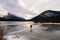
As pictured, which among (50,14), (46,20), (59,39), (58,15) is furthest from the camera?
(46,20)

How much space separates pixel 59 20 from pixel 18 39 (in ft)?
89.4

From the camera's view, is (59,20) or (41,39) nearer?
(41,39)

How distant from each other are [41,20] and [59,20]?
6.17 metres

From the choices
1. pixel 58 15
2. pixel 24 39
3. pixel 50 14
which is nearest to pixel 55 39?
pixel 24 39

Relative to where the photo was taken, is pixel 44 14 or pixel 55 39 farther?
pixel 44 14

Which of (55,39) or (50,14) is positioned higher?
(50,14)

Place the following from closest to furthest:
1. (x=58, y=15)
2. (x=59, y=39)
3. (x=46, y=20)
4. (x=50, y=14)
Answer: (x=59, y=39)
(x=58, y=15)
(x=50, y=14)
(x=46, y=20)

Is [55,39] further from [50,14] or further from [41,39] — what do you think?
[50,14]

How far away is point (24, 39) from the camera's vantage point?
35.9 feet

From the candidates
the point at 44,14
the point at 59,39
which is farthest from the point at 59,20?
the point at 59,39

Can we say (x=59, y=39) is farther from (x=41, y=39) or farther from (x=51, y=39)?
(x=41, y=39)

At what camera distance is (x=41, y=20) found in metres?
40.8

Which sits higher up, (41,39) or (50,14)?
(50,14)

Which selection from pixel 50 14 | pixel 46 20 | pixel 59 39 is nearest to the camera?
pixel 59 39
